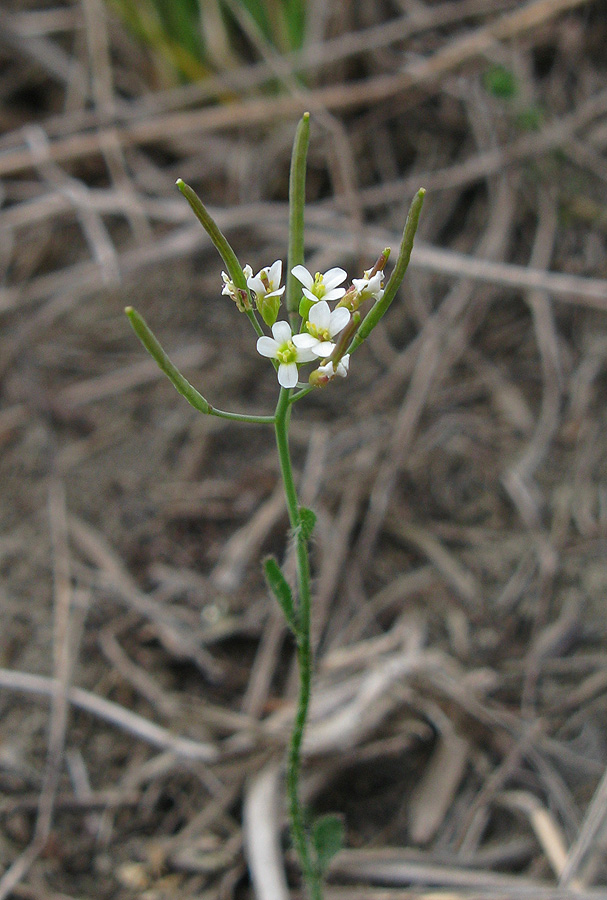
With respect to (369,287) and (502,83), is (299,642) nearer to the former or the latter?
(369,287)

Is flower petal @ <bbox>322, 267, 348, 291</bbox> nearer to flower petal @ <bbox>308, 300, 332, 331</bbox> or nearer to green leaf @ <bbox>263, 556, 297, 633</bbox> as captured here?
flower petal @ <bbox>308, 300, 332, 331</bbox>

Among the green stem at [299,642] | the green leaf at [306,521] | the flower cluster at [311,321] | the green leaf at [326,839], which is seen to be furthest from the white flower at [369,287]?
the green leaf at [326,839]

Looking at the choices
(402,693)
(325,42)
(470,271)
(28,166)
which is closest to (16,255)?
(28,166)

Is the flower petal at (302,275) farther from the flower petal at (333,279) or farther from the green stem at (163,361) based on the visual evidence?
the green stem at (163,361)

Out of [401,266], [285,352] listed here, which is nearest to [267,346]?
[285,352]

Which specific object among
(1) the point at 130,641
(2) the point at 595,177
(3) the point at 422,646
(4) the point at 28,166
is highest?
(4) the point at 28,166

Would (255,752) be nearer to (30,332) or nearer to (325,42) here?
(30,332)
